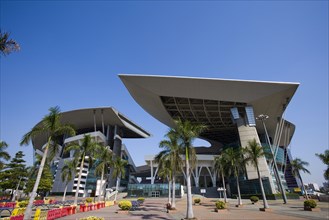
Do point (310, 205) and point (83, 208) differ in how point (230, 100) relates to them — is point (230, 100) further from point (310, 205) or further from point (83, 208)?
point (83, 208)

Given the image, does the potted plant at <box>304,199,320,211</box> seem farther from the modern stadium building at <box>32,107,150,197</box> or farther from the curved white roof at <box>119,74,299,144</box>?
the modern stadium building at <box>32,107,150,197</box>

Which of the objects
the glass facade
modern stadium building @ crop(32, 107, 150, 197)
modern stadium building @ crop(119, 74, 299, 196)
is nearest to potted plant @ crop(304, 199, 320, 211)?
modern stadium building @ crop(119, 74, 299, 196)

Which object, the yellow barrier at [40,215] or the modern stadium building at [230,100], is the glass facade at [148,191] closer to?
the modern stadium building at [230,100]

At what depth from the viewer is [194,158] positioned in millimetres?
17828

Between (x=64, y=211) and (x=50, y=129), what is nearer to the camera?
(x=50, y=129)

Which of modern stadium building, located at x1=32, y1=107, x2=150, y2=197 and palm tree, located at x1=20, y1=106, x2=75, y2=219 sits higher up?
modern stadium building, located at x1=32, y1=107, x2=150, y2=197

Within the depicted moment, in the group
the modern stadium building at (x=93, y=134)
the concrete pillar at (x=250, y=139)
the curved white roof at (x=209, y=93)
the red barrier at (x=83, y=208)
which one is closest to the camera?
the red barrier at (x=83, y=208)

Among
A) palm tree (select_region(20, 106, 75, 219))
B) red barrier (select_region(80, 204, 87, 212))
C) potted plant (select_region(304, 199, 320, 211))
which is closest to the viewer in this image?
palm tree (select_region(20, 106, 75, 219))

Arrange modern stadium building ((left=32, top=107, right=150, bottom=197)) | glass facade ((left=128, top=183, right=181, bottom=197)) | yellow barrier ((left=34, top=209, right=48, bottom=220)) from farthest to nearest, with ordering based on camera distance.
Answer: modern stadium building ((left=32, top=107, right=150, bottom=197))
glass facade ((left=128, top=183, right=181, bottom=197))
yellow barrier ((left=34, top=209, right=48, bottom=220))

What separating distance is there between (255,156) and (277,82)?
2947cm

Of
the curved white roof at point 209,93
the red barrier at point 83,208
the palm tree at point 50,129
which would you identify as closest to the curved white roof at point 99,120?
the curved white roof at point 209,93

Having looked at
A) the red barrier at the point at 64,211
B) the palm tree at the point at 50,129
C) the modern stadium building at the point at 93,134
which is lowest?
the red barrier at the point at 64,211

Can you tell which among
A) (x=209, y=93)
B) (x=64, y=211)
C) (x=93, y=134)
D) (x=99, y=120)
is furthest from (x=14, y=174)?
(x=209, y=93)

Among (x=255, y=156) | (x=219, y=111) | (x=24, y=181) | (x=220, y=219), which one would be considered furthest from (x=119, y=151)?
(x=220, y=219)
